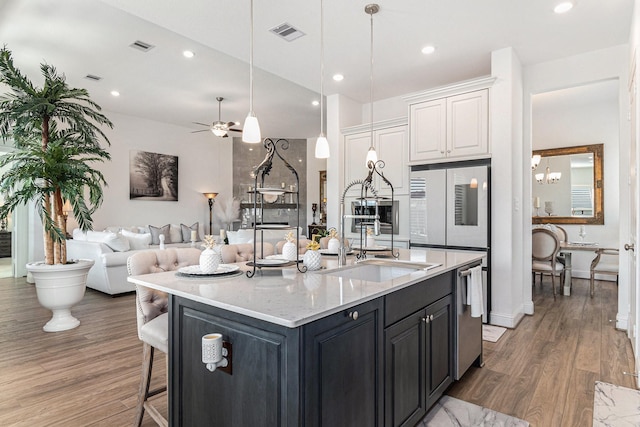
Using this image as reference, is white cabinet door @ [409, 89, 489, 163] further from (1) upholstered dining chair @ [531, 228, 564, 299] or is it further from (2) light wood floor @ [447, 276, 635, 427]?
(2) light wood floor @ [447, 276, 635, 427]

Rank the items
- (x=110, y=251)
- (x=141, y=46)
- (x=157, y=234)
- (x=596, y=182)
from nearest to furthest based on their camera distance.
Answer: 1. (x=141, y=46)
2. (x=110, y=251)
3. (x=596, y=182)
4. (x=157, y=234)

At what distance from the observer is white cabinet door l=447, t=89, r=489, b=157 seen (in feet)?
13.0

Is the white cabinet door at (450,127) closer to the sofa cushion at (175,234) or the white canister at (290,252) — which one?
the white canister at (290,252)

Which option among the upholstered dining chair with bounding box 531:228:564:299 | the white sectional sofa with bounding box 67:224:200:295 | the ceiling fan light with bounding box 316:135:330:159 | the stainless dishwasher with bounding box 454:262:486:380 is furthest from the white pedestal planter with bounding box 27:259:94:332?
the upholstered dining chair with bounding box 531:228:564:299

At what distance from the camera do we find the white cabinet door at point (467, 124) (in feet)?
13.0

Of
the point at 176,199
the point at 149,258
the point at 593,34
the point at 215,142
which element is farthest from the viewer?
the point at 215,142

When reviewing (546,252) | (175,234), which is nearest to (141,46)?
(175,234)

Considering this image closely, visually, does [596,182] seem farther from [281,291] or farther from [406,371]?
[281,291]

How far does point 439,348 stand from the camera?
2.16 m

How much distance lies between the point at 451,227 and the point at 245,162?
21.2 feet

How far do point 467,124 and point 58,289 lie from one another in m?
4.63

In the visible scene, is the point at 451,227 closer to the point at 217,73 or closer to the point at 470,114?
the point at 470,114

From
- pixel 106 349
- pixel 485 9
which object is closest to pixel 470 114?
pixel 485 9

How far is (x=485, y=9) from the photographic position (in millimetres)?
3047
